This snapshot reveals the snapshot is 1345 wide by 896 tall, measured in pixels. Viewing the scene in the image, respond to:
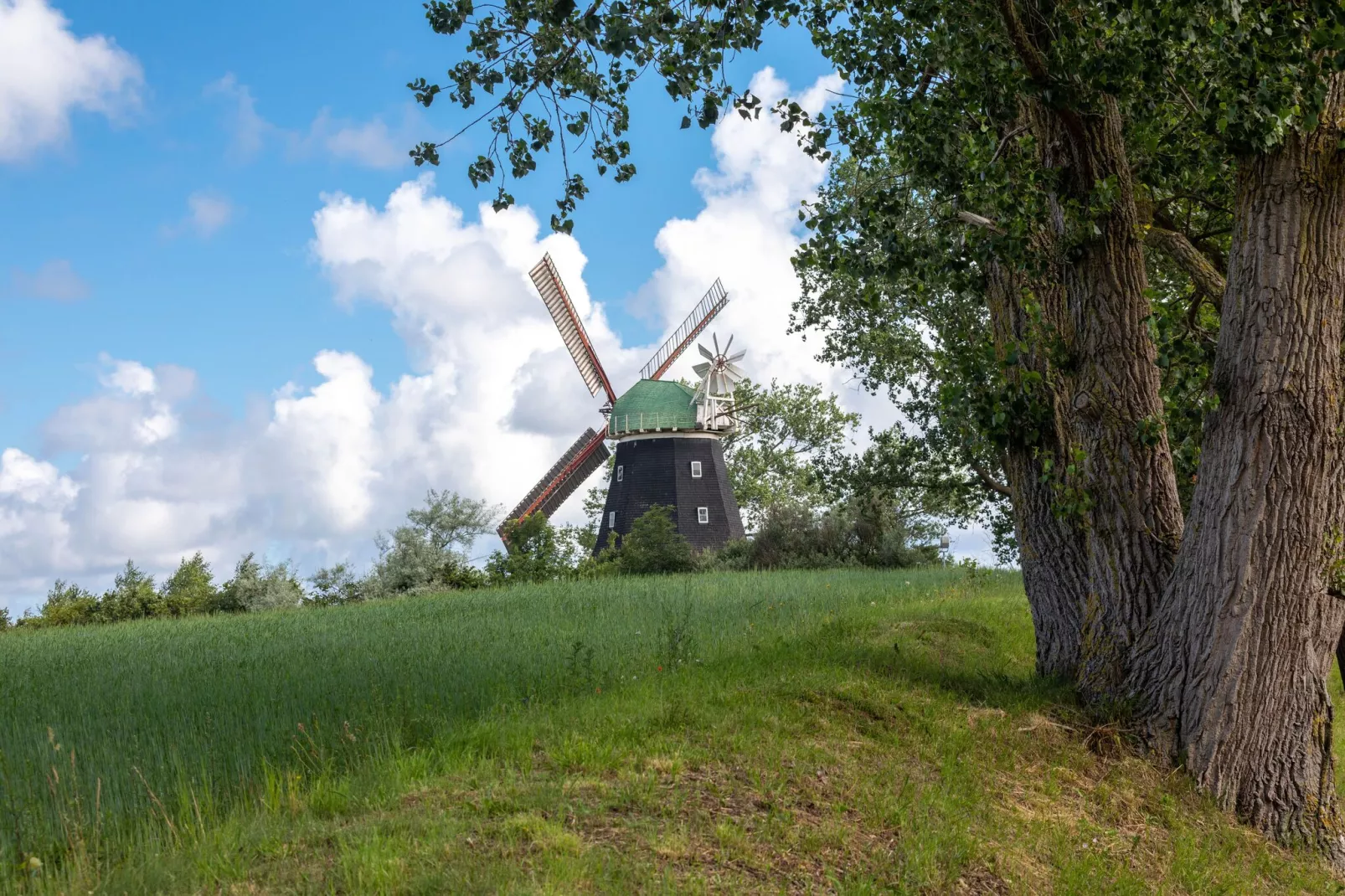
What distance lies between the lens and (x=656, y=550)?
3120 centimetres

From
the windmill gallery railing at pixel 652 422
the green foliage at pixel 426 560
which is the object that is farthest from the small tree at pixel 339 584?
the windmill gallery railing at pixel 652 422

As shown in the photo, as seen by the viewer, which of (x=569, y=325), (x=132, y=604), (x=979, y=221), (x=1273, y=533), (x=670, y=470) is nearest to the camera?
(x=1273, y=533)

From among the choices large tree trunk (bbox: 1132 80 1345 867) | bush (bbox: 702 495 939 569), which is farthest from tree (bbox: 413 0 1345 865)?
bush (bbox: 702 495 939 569)

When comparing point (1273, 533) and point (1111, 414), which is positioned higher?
point (1111, 414)

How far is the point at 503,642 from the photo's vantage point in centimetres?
1268

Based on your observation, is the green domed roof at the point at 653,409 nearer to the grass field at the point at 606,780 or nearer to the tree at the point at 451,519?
the tree at the point at 451,519

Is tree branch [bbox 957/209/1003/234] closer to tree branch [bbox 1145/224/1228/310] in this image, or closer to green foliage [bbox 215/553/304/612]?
tree branch [bbox 1145/224/1228/310]

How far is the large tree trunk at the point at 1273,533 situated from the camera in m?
8.55

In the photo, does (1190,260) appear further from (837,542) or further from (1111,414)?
(837,542)

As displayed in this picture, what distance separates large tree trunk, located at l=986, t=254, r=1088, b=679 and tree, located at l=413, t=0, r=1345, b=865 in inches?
1.5

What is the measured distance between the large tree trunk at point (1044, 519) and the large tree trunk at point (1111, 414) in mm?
309

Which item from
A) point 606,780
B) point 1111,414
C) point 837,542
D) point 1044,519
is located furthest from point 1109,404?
point 837,542

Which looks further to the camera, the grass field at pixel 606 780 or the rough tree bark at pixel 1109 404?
the rough tree bark at pixel 1109 404

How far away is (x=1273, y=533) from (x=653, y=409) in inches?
1319
